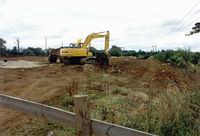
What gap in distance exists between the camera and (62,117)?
177cm

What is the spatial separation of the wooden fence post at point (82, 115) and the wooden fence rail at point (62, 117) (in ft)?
0.18

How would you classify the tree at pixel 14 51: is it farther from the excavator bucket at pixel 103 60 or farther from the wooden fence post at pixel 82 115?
the wooden fence post at pixel 82 115

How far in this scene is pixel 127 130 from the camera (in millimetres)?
1461

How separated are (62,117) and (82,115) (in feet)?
1.05

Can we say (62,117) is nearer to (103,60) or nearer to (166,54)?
(103,60)

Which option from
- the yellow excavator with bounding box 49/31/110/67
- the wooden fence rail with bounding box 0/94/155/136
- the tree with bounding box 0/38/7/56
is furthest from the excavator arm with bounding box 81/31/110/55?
the tree with bounding box 0/38/7/56

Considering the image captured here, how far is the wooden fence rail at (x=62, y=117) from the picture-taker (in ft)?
4.88

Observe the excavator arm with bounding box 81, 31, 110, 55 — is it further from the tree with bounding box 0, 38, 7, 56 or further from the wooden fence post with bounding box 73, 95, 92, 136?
the tree with bounding box 0, 38, 7, 56

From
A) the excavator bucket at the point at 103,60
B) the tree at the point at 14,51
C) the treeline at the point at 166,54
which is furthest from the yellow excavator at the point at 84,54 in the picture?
the tree at the point at 14,51

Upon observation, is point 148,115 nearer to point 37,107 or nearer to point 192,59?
A: point 37,107

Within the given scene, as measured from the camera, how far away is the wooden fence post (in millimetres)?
1571

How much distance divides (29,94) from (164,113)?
4.81 metres

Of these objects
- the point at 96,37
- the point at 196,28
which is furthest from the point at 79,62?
the point at 196,28

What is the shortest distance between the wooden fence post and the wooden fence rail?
5 cm
